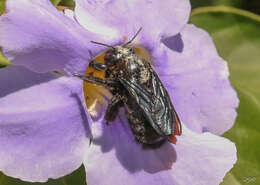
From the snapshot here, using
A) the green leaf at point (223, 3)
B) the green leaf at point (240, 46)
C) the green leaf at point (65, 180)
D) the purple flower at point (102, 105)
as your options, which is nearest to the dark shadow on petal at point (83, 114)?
the purple flower at point (102, 105)

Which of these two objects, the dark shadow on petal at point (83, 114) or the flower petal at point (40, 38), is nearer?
the flower petal at point (40, 38)

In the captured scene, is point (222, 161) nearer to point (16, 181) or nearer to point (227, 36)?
point (16, 181)

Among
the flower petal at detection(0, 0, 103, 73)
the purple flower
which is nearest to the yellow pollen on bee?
the purple flower

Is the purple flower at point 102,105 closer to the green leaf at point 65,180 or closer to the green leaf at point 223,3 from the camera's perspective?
the green leaf at point 65,180

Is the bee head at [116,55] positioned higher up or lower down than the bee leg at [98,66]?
higher up

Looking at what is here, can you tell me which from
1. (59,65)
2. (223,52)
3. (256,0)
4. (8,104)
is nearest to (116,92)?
(59,65)
